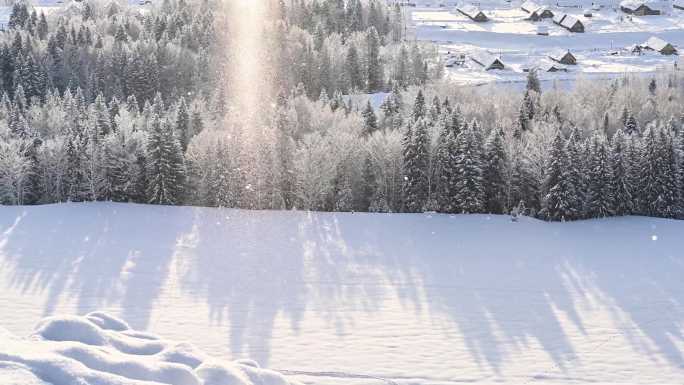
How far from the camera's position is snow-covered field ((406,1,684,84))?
3159 inches

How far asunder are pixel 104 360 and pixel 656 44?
8834cm

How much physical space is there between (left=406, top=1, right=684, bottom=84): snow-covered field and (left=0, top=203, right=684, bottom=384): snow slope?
4179 centimetres

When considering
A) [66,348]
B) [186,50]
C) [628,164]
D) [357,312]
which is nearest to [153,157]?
[357,312]

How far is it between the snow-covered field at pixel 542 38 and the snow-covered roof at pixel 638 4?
1.66 meters

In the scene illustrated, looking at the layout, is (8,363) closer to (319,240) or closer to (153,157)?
(319,240)

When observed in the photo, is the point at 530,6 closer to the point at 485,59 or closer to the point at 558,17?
the point at 558,17

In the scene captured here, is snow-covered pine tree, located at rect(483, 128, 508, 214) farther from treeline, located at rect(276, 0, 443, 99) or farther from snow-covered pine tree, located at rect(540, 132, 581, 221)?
treeline, located at rect(276, 0, 443, 99)

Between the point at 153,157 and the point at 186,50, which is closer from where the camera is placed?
the point at 153,157

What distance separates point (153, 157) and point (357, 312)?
16.4 m

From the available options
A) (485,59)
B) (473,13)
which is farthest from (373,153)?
(473,13)

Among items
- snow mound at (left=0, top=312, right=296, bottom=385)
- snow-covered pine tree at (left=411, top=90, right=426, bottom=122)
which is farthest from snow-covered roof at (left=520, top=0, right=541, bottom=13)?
snow mound at (left=0, top=312, right=296, bottom=385)

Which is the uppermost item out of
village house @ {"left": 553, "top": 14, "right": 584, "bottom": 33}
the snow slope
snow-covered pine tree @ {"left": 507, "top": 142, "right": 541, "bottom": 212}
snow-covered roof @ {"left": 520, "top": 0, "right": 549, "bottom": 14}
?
Result: snow-covered roof @ {"left": 520, "top": 0, "right": 549, "bottom": 14}

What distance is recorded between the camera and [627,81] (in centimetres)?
6762

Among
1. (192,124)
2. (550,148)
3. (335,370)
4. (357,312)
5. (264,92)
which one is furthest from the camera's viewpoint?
(264,92)
